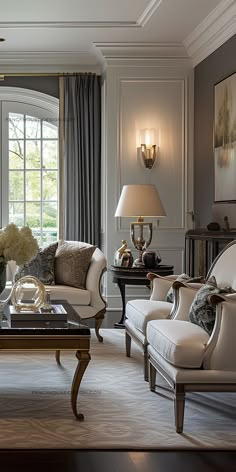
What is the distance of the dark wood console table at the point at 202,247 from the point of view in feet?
21.3

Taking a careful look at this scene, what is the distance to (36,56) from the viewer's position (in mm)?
8148

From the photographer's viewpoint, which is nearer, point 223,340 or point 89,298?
point 223,340

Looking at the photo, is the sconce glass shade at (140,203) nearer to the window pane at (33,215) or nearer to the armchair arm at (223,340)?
the window pane at (33,215)

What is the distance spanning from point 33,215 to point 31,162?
641 mm

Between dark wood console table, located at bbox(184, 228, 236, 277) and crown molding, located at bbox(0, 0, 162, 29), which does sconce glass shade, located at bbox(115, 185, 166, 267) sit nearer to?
dark wood console table, located at bbox(184, 228, 236, 277)

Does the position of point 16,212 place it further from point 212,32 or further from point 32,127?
point 212,32

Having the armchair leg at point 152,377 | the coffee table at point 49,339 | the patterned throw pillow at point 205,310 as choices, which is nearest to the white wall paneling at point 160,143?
the armchair leg at point 152,377

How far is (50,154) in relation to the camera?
854 centimetres

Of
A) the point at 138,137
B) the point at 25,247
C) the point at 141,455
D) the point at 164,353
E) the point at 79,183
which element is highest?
the point at 138,137

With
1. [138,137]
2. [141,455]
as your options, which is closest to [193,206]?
[138,137]

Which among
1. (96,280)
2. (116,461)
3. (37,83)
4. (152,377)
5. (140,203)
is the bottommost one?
(116,461)

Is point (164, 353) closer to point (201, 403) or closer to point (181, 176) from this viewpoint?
point (201, 403)

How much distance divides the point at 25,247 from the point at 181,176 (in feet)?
12.7

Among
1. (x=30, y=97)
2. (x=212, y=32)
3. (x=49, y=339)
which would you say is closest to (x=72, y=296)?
(x=49, y=339)
